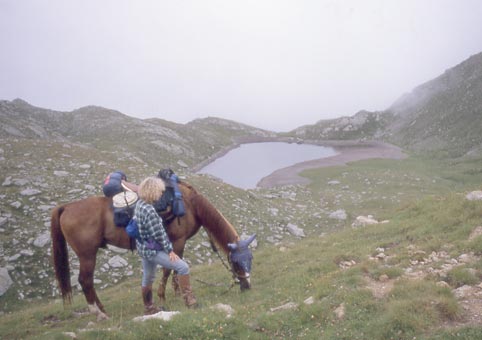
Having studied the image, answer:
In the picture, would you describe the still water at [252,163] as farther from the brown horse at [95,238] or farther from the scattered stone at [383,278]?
the scattered stone at [383,278]

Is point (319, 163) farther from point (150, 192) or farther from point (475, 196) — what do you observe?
point (150, 192)

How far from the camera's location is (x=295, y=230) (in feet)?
72.8

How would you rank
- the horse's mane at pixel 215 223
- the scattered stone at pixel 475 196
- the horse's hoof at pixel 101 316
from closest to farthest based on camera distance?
the horse's hoof at pixel 101 316
the horse's mane at pixel 215 223
the scattered stone at pixel 475 196

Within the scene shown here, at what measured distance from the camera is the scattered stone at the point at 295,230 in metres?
21.9

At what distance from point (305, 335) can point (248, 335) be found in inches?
42.9

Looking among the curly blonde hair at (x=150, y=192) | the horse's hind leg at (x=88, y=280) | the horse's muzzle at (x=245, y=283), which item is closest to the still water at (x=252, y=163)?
the horse's muzzle at (x=245, y=283)

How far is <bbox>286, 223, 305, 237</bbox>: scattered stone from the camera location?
21875mm

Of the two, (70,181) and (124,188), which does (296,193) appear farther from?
(124,188)

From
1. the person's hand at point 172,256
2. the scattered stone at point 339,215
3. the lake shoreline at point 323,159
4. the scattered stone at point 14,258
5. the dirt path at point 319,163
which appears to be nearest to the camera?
the person's hand at point 172,256

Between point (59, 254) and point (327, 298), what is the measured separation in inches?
278

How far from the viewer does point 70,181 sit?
22047mm

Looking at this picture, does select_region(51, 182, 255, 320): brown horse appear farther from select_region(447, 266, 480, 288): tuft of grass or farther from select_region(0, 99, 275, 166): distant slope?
select_region(0, 99, 275, 166): distant slope

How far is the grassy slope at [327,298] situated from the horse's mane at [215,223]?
4.87 feet

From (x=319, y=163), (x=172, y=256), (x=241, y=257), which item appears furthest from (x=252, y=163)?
(x=172, y=256)
